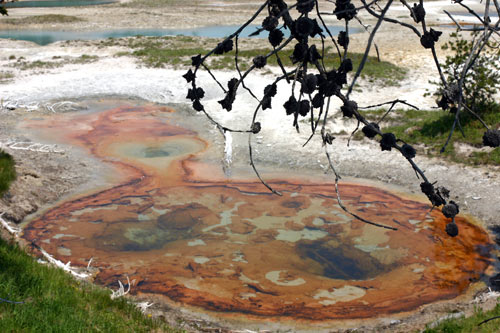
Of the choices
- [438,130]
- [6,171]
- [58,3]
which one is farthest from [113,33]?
[438,130]

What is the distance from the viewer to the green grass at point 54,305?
6.14 m

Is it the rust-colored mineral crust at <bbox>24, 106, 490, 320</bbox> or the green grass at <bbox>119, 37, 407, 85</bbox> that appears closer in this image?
the rust-colored mineral crust at <bbox>24, 106, 490, 320</bbox>

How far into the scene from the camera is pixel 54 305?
22.3 feet

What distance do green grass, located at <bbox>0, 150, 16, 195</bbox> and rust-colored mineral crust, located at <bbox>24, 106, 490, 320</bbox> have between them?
1310 millimetres

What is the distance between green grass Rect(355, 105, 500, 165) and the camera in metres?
14.9

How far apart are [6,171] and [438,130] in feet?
37.8

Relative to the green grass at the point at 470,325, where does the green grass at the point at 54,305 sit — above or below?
above

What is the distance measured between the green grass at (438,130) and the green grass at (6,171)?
9251mm

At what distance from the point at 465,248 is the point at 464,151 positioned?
15.6ft

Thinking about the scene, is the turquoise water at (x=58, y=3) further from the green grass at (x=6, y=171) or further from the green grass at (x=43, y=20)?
the green grass at (x=6, y=171)

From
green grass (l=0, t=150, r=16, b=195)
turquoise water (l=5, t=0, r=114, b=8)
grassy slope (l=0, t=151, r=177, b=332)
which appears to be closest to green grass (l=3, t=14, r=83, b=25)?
turquoise water (l=5, t=0, r=114, b=8)

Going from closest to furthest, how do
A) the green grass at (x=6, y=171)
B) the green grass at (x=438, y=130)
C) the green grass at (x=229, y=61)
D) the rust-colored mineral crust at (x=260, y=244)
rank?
the rust-colored mineral crust at (x=260, y=244) → the green grass at (x=6, y=171) → the green grass at (x=438, y=130) → the green grass at (x=229, y=61)

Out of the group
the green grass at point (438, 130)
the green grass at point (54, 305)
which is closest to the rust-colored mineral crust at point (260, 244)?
the green grass at point (54, 305)

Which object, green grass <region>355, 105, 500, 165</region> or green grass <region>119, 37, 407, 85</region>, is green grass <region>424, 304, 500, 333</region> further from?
green grass <region>119, 37, 407, 85</region>
